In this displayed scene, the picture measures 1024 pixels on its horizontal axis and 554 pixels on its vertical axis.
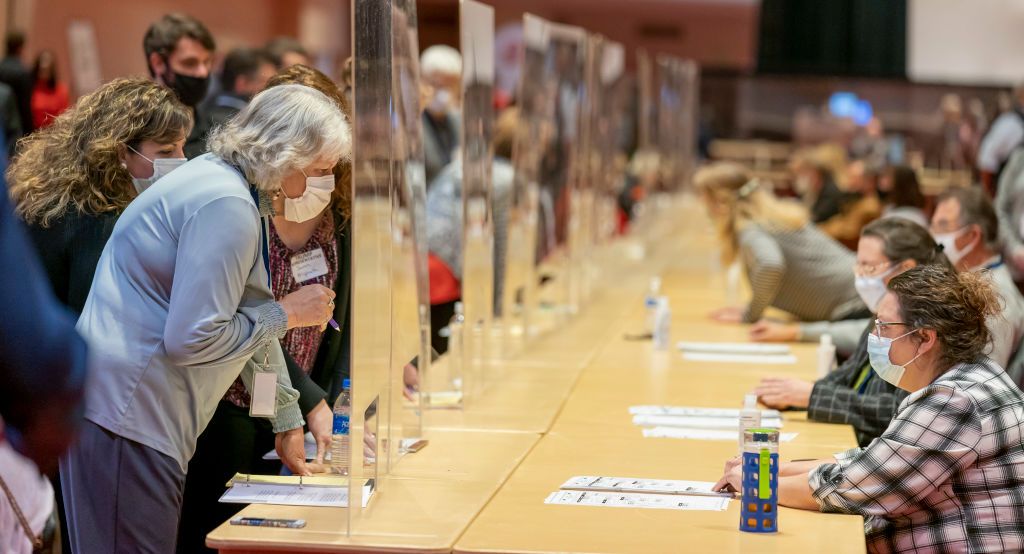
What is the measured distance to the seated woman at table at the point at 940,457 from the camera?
258 cm

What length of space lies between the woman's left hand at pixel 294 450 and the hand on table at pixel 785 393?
4.73ft

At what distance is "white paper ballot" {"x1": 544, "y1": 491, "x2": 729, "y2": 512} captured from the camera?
2.68 meters

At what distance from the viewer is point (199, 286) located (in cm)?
245

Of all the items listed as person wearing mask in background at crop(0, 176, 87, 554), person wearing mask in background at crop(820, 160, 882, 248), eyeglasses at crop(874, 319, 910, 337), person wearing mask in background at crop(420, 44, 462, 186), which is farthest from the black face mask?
person wearing mask in background at crop(820, 160, 882, 248)

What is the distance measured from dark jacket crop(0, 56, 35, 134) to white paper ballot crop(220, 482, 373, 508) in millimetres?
4768

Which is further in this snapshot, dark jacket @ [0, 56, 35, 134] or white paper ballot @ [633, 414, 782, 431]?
dark jacket @ [0, 56, 35, 134]

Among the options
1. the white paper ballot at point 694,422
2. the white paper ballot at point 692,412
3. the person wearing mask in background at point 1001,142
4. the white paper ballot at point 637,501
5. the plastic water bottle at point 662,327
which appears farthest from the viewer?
the person wearing mask in background at point 1001,142

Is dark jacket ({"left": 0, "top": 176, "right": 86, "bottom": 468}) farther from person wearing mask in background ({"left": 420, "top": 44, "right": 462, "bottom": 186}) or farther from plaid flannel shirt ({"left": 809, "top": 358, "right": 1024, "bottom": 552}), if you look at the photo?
person wearing mask in background ({"left": 420, "top": 44, "right": 462, "bottom": 186})

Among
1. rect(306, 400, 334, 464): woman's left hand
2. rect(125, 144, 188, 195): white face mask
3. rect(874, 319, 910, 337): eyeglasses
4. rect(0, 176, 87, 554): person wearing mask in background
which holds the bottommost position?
rect(306, 400, 334, 464): woman's left hand

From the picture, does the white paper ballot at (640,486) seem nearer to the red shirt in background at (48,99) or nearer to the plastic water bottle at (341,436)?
Answer: the plastic water bottle at (341,436)

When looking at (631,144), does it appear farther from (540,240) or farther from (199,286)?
(199,286)

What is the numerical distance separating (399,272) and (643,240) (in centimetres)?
649

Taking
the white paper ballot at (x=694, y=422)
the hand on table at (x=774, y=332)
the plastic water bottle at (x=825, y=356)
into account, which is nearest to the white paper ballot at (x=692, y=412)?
the white paper ballot at (x=694, y=422)

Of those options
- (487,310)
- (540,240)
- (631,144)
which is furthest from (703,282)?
(631,144)
